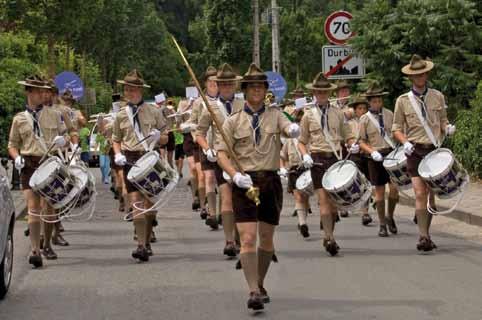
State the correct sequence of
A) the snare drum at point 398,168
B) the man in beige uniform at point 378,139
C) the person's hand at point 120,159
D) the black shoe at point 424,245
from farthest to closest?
the man in beige uniform at point 378,139 → the snare drum at point 398,168 → the black shoe at point 424,245 → the person's hand at point 120,159

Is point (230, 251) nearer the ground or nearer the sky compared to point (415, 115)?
nearer the ground

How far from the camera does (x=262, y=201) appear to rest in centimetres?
984

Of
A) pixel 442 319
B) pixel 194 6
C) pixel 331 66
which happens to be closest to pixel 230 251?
pixel 442 319

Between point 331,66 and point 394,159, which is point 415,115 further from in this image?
point 331,66

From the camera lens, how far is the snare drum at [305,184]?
1534 cm

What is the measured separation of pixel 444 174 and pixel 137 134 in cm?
342

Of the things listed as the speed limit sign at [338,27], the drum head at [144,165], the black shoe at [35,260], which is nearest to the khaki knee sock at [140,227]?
the drum head at [144,165]

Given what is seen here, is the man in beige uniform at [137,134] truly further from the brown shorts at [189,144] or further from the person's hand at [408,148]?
the brown shorts at [189,144]

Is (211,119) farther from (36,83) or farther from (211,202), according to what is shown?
(211,202)

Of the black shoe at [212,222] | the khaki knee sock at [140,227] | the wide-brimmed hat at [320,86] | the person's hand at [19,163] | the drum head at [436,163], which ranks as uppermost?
the wide-brimmed hat at [320,86]

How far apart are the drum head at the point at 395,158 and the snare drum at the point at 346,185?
140 centimetres

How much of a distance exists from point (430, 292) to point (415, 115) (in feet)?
11.2

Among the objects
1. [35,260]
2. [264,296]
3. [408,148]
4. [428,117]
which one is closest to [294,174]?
[428,117]

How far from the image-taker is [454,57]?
24.4 meters
